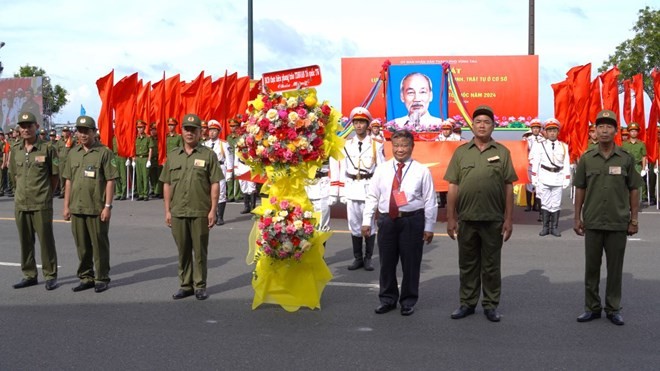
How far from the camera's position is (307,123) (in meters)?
7.08

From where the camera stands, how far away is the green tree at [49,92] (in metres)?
65.9

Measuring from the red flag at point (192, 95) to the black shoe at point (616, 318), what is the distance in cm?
1572

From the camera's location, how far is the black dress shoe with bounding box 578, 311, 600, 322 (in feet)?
21.9

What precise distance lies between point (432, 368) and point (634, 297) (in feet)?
11.1

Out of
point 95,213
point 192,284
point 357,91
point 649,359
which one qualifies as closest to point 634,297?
point 649,359

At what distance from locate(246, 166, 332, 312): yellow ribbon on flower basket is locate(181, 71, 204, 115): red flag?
544 inches

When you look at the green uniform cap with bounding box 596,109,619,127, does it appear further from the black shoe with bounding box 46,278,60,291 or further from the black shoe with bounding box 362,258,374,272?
the black shoe with bounding box 46,278,60,291

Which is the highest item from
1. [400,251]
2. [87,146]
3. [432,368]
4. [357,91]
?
[357,91]

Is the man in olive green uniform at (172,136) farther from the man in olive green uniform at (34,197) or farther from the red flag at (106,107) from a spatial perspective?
the man in olive green uniform at (34,197)

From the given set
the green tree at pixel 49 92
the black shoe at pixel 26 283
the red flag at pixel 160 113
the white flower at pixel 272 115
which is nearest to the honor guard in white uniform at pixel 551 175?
the white flower at pixel 272 115

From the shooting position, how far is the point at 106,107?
2031cm

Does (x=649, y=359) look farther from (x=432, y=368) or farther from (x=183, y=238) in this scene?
(x=183, y=238)

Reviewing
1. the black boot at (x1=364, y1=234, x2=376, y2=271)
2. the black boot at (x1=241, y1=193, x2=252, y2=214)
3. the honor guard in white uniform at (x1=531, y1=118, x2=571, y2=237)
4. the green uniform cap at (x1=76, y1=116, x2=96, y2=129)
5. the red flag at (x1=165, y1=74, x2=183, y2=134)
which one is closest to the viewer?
the green uniform cap at (x1=76, y1=116, x2=96, y2=129)

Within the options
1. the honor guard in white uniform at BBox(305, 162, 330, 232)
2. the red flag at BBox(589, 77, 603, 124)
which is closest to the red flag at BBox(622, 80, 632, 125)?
the red flag at BBox(589, 77, 603, 124)
